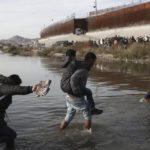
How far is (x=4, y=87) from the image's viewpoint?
519 centimetres

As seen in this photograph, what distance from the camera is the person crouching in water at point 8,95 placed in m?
5.08

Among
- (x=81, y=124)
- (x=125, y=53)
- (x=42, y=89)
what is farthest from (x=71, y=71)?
(x=125, y=53)

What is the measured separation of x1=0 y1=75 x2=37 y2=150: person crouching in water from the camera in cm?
508

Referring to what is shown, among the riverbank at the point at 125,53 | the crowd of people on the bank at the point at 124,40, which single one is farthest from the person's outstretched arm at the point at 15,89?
the crowd of people on the bank at the point at 124,40

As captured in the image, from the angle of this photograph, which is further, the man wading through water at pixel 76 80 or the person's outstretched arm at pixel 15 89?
the man wading through water at pixel 76 80

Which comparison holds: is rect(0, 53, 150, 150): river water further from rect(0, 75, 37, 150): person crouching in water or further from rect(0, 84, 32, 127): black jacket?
rect(0, 84, 32, 127): black jacket

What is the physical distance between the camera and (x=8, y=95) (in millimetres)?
5469

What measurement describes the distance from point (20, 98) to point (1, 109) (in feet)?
23.5

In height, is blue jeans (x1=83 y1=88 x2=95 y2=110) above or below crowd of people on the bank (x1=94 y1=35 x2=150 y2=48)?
below

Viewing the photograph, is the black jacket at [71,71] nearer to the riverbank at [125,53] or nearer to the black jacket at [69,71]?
the black jacket at [69,71]

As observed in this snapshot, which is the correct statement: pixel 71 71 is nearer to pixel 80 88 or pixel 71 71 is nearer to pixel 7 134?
pixel 80 88

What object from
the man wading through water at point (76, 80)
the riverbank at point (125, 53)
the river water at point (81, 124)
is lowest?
the river water at point (81, 124)

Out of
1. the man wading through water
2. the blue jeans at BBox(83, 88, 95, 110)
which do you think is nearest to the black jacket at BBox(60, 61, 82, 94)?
the man wading through water

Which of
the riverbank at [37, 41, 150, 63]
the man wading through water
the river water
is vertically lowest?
the river water
